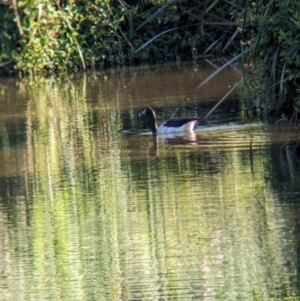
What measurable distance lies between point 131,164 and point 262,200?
2.61 m

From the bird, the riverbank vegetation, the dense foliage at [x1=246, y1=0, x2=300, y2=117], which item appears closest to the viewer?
the dense foliage at [x1=246, y1=0, x2=300, y2=117]

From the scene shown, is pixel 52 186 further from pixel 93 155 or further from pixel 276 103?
pixel 276 103

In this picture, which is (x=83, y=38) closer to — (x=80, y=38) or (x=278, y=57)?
(x=80, y=38)

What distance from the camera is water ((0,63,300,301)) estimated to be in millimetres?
6562

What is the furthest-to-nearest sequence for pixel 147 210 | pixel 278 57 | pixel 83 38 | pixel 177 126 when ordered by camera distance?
pixel 83 38 → pixel 177 126 → pixel 278 57 → pixel 147 210

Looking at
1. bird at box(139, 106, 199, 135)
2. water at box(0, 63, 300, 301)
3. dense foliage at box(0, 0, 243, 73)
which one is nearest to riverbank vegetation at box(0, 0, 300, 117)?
dense foliage at box(0, 0, 243, 73)

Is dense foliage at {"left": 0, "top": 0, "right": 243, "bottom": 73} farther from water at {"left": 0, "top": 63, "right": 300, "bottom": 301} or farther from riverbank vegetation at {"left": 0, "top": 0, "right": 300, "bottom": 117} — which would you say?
water at {"left": 0, "top": 63, "right": 300, "bottom": 301}

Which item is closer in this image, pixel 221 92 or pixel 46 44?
pixel 221 92

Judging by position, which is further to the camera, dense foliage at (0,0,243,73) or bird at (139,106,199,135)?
dense foliage at (0,0,243,73)

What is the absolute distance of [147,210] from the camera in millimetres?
8523

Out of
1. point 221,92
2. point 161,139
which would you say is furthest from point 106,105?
point 161,139

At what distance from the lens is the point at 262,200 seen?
27.8 ft

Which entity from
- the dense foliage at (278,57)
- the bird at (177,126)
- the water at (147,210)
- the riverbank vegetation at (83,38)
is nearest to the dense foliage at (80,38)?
the riverbank vegetation at (83,38)

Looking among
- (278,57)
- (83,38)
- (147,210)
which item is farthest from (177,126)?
(83,38)
